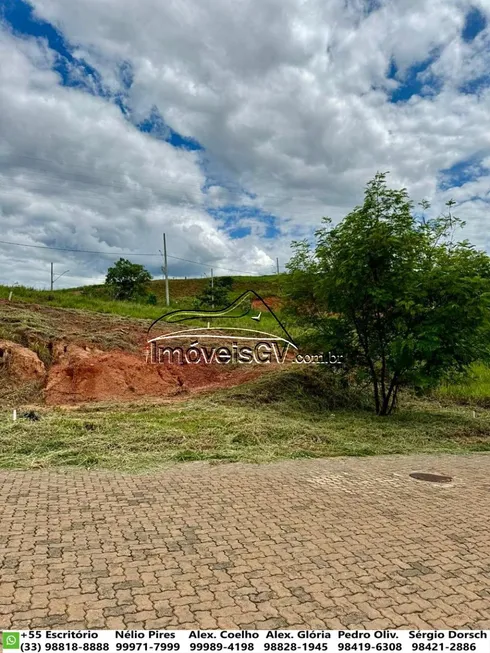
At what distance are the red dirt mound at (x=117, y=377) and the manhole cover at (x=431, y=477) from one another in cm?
766

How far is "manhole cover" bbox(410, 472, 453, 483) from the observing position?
20.5 feet

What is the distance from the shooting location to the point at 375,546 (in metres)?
3.96

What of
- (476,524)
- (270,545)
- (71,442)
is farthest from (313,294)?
(270,545)

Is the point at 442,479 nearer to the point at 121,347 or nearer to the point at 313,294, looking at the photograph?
the point at 313,294

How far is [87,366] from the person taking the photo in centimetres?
1282

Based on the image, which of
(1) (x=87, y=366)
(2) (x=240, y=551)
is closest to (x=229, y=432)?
(2) (x=240, y=551)

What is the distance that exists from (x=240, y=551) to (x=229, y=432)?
15.7 feet

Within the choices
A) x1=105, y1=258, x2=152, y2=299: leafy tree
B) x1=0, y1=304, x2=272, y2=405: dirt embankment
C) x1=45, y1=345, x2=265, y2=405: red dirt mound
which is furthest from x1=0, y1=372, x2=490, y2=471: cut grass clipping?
x1=105, y1=258, x2=152, y2=299: leafy tree

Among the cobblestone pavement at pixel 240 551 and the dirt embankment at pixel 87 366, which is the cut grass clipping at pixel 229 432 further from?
the dirt embankment at pixel 87 366

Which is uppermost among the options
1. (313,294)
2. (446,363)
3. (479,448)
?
(313,294)

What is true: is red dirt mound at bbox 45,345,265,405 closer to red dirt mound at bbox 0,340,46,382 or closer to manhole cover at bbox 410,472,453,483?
red dirt mound at bbox 0,340,46,382

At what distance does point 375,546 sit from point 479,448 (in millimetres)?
5775

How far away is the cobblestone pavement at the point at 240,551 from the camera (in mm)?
2877

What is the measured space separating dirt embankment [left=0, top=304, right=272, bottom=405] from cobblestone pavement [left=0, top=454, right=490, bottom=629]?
6.64 metres
